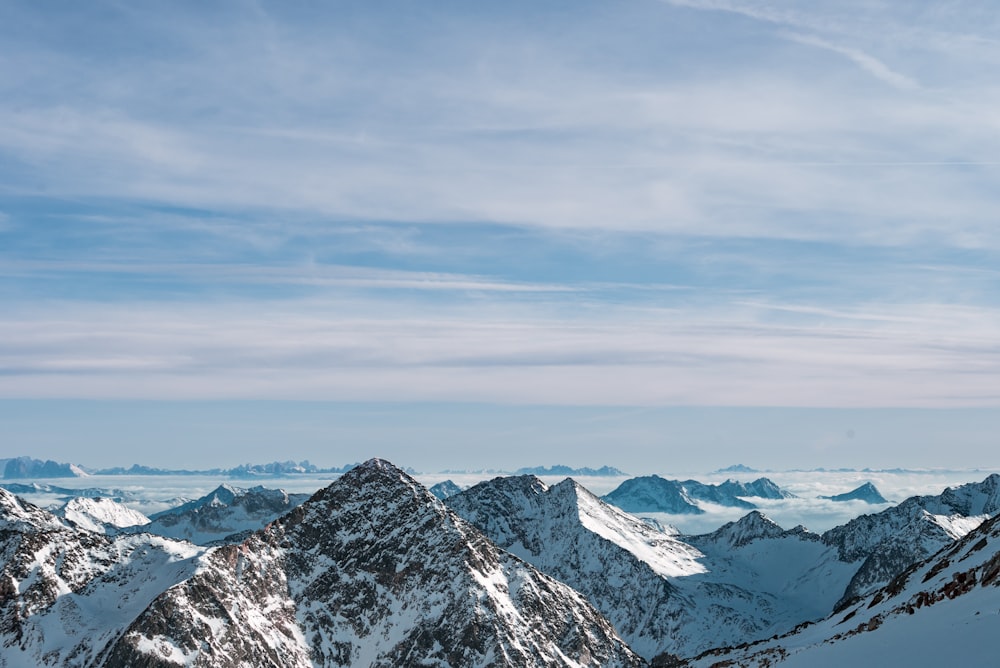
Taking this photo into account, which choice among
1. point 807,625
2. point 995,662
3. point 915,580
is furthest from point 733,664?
point 995,662

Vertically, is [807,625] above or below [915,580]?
below

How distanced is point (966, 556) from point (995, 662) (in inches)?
1930

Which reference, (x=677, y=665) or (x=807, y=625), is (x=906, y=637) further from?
(x=807, y=625)

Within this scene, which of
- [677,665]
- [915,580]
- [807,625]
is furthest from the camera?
[807,625]

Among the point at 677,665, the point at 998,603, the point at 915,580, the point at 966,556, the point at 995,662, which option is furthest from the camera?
the point at 677,665

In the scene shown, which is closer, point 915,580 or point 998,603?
point 998,603

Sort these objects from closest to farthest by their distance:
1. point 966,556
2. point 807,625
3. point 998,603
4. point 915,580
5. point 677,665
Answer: point 998,603 < point 966,556 < point 915,580 < point 677,665 < point 807,625

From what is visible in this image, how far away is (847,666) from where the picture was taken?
45.7 metres

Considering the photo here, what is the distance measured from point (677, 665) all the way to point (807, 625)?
875 inches

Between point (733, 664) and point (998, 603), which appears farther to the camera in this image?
point (733, 664)

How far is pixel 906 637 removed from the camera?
4622 cm

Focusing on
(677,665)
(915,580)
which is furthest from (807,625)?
(915,580)

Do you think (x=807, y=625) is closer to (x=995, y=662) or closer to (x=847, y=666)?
(x=847, y=666)

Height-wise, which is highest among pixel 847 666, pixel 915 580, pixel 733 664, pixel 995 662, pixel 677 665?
pixel 995 662
